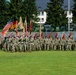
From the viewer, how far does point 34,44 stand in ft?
116

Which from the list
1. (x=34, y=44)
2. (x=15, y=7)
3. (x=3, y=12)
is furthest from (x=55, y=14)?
(x=34, y=44)

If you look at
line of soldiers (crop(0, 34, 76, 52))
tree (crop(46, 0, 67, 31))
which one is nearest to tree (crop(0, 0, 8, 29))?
tree (crop(46, 0, 67, 31))

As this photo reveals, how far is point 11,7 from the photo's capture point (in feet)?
252

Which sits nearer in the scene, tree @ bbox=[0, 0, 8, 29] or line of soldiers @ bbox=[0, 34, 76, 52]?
line of soldiers @ bbox=[0, 34, 76, 52]

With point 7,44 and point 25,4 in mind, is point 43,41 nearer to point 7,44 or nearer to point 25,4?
point 7,44

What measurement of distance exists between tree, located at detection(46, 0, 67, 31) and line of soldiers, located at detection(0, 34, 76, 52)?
37036 mm

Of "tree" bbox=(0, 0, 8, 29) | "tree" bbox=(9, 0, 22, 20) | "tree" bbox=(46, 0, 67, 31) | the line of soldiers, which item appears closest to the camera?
the line of soldiers

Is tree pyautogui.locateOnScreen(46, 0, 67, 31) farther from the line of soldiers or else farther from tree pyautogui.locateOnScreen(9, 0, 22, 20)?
the line of soldiers

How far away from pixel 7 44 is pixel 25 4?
44.2 meters

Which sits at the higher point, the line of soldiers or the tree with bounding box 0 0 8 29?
the tree with bounding box 0 0 8 29

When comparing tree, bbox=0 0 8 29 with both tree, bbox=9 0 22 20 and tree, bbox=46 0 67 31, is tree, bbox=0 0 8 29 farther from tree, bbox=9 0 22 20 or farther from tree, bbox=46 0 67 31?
tree, bbox=46 0 67 31

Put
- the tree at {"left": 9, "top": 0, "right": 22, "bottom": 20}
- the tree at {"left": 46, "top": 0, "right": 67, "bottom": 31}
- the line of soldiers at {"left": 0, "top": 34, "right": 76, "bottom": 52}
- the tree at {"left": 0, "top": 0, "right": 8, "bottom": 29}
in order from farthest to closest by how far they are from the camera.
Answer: the tree at {"left": 0, "top": 0, "right": 8, "bottom": 29} < the tree at {"left": 9, "top": 0, "right": 22, "bottom": 20} < the tree at {"left": 46, "top": 0, "right": 67, "bottom": 31} < the line of soldiers at {"left": 0, "top": 34, "right": 76, "bottom": 52}

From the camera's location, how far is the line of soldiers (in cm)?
3372

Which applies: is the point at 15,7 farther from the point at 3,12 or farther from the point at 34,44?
the point at 34,44
